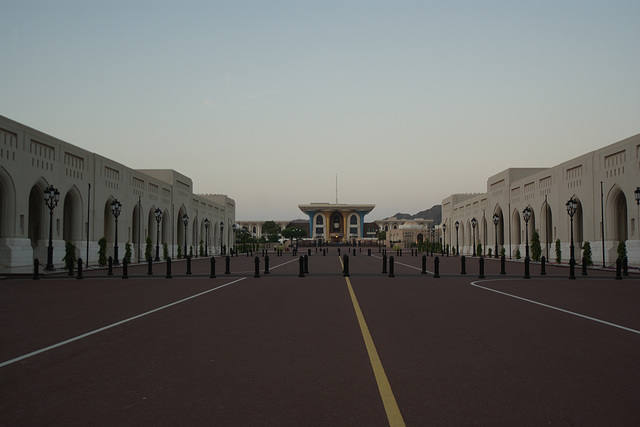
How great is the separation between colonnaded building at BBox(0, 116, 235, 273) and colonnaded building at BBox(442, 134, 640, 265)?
31.4m

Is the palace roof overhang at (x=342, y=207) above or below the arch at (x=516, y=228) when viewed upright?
above

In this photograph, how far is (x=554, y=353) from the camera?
7.47 meters

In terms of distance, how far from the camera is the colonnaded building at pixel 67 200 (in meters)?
29.2

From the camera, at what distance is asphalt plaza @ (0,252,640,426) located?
4957 mm

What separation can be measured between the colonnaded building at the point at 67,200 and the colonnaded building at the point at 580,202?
31.4 m

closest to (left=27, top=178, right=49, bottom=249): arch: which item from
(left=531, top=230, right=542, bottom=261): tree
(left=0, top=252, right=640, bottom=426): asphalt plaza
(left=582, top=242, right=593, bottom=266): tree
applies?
(left=0, top=252, right=640, bottom=426): asphalt plaza

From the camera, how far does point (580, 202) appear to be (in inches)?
1630

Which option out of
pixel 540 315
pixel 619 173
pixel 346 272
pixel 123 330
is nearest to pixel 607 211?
pixel 619 173

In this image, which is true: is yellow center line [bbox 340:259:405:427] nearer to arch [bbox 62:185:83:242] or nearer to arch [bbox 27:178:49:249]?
arch [bbox 27:178:49:249]

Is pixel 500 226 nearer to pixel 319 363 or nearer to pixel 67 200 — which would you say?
pixel 67 200

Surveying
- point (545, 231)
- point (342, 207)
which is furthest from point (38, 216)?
point (342, 207)

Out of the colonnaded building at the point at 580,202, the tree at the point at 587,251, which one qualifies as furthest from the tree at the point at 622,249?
the tree at the point at 587,251

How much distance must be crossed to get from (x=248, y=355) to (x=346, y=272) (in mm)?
17102

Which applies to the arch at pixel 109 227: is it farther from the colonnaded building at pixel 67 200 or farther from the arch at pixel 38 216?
the arch at pixel 38 216
